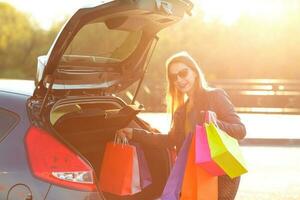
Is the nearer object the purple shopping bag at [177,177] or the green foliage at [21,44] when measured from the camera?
the purple shopping bag at [177,177]

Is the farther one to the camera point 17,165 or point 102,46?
point 102,46

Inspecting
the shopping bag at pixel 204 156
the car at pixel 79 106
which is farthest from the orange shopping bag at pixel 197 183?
the car at pixel 79 106

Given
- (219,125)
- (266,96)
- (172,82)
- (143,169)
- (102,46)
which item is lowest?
(266,96)

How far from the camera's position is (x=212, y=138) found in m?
4.23

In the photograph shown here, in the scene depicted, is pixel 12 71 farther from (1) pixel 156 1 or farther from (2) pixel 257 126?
(1) pixel 156 1

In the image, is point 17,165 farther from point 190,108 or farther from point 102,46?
point 102,46

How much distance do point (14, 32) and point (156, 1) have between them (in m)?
33.9

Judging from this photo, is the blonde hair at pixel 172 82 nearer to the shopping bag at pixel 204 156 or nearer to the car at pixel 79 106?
the car at pixel 79 106

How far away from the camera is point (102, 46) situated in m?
5.50

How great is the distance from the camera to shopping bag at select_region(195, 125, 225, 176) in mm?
4129

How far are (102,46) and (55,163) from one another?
1917mm

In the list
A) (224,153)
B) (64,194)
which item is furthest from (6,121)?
(224,153)

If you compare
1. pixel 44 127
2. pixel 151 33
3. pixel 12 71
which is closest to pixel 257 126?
Answer: pixel 151 33

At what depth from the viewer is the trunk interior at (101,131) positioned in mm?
4719
